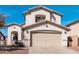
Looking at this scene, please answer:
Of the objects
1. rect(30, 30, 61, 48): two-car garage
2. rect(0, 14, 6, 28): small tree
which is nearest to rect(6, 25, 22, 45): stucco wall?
rect(0, 14, 6, 28): small tree

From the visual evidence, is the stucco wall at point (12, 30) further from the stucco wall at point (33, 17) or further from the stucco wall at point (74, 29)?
the stucco wall at point (74, 29)

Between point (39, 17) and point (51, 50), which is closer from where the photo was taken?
point (51, 50)

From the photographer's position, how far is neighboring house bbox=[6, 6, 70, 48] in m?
23.2

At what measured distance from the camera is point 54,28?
77.7ft

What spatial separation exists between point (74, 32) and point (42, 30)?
7.83 ft

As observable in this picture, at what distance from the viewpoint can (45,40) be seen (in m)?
23.3

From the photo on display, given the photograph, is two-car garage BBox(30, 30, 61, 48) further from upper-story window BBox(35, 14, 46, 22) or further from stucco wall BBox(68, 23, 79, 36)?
stucco wall BBox(68, 23, 79, 36)

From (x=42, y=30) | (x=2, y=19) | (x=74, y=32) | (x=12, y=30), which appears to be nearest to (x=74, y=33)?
(x=74, y=32)

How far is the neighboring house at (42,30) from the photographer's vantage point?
76.3 ft

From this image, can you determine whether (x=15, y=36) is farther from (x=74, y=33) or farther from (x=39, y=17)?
(x=74, y=33)

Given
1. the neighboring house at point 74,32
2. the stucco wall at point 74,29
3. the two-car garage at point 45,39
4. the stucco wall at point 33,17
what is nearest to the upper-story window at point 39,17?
the stucco wall at point 33,17

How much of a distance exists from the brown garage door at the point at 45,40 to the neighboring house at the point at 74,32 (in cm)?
100
